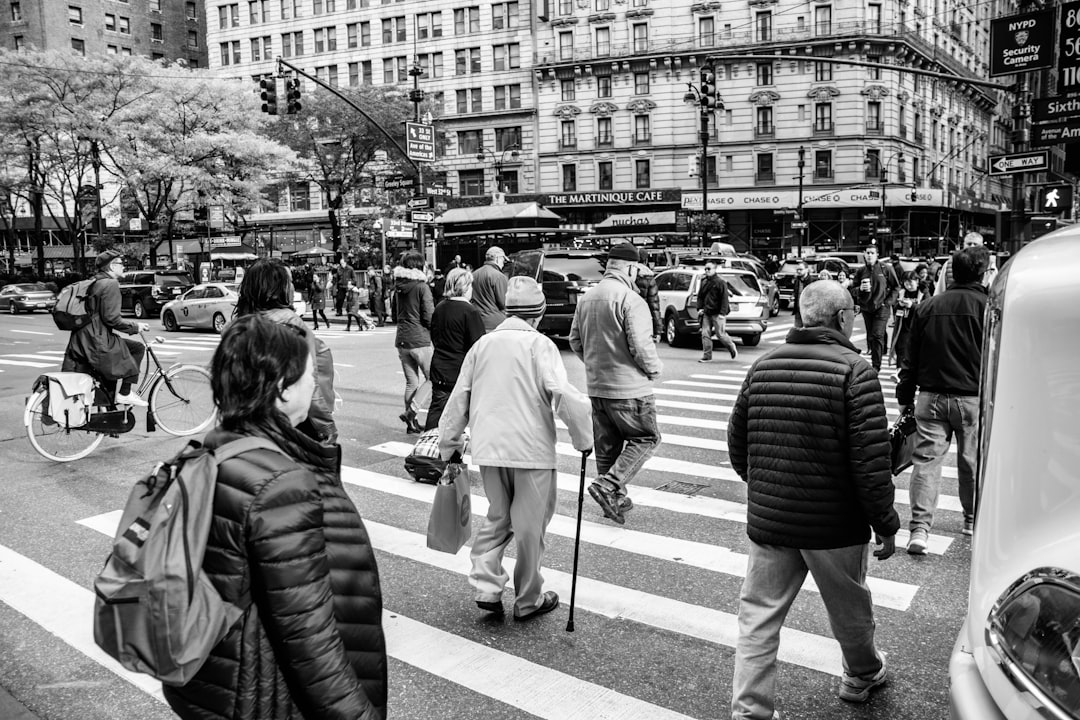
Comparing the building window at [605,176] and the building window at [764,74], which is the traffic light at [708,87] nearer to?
the building window at [764,74]

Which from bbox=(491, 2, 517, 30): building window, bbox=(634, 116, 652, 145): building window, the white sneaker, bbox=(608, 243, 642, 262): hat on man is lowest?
the white sneaker

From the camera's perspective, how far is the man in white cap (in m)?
4.75

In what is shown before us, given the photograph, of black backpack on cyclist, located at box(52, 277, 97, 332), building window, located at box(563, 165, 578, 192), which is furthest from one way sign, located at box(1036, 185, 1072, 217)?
building window, located at box(563, 165, 578, 192)

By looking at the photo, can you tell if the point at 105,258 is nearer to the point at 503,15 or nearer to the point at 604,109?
the point at 604,109

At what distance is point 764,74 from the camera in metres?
55.8

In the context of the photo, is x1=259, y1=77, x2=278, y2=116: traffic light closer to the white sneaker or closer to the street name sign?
the street name sign

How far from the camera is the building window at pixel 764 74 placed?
5562 centimetres

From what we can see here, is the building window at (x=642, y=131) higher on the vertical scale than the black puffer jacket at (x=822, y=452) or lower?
higher

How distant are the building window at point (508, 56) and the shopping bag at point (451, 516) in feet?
202

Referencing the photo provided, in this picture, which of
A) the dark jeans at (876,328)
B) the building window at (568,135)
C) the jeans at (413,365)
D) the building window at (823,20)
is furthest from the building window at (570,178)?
the jeans at (413,365)

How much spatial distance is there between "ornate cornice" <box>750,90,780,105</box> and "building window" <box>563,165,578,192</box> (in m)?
12.4

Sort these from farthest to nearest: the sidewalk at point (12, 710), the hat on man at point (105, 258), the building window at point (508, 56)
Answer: the building window at point (508, 56), the hat on man at point (105, 258), the sidewalk at point (12, 710)

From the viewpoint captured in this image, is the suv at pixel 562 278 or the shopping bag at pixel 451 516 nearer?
the shopping bag at pixel 451 516

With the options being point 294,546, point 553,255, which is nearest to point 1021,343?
point 294,546
